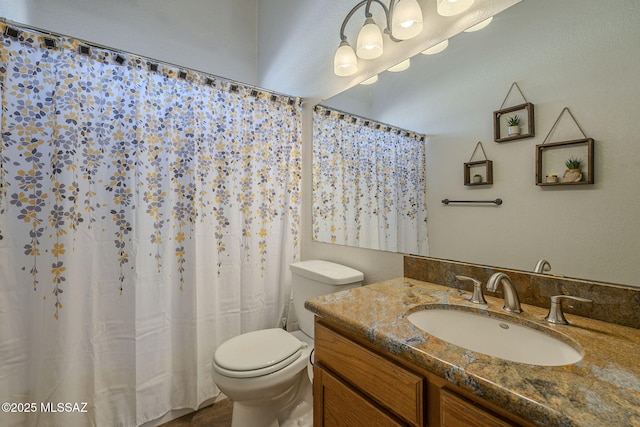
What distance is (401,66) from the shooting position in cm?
124

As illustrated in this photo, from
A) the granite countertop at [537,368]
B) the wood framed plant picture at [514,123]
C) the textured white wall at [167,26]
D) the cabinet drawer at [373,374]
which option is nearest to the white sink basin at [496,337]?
the granite countertop at [537,368]

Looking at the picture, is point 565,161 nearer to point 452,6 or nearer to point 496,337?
point 496,337

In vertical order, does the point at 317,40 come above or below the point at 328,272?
above

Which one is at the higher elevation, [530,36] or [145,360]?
[530,36]

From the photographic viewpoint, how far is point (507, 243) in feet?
2.99

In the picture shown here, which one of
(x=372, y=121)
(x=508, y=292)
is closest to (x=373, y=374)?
(x=508, y=292)

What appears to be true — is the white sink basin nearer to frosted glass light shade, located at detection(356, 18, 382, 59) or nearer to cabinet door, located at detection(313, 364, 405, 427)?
cabinet door, located at detection(313, 364, 405, 427)

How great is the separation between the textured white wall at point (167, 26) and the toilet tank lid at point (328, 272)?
1.87 m

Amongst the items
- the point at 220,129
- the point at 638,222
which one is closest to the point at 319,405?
the point at 638,222

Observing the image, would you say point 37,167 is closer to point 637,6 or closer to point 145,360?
point 145,360

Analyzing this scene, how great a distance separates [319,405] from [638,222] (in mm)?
1066

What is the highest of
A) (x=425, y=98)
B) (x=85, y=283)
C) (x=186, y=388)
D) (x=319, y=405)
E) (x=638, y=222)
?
(x=425, y=98)

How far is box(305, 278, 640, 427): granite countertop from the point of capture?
16.0 inches

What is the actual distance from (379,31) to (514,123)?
748mm
